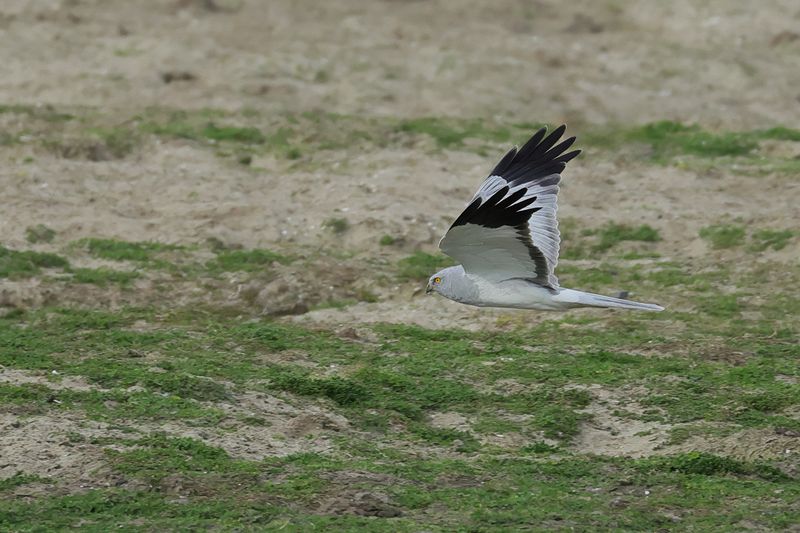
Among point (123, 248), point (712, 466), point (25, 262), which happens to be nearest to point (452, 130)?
point (123, 248)

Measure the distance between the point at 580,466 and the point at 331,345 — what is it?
107 inches

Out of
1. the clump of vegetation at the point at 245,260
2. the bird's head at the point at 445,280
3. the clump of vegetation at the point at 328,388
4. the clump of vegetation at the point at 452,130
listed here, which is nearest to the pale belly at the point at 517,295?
the bird's head at the point at 445,280

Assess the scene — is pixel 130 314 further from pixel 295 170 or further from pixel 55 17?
pixel 55 17

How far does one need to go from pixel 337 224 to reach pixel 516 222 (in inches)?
181

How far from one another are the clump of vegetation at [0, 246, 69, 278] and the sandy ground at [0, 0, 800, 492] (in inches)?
17.7

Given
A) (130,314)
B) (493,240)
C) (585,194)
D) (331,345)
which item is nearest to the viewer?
(493,240)

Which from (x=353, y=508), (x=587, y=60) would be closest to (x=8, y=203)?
(x=353, y=508)

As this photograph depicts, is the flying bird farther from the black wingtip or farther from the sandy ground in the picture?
the sandy ground

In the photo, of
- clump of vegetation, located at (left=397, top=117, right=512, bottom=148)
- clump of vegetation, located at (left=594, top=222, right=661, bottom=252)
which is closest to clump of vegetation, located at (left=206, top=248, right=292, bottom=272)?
clump of vegetation, located at (left=594, top=222, right=661, bottom=252)

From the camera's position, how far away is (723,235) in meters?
13.0

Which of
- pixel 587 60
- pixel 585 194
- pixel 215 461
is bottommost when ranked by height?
pixel 215 461

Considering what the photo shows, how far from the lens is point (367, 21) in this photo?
19781 millimetres

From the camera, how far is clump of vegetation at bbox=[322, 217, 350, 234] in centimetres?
1315

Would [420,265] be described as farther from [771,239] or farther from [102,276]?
[771,239]
